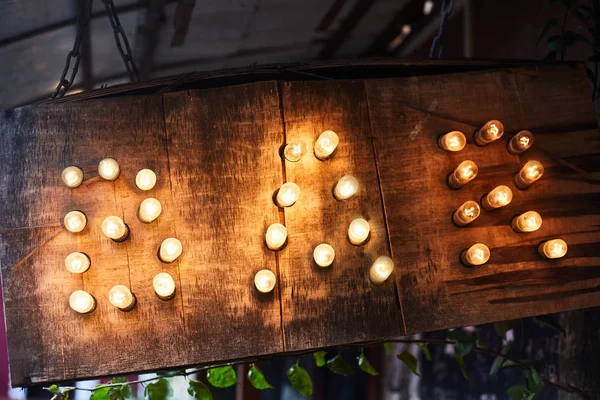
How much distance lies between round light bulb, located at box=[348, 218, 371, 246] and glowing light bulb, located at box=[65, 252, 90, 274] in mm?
588

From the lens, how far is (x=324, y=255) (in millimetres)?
1225

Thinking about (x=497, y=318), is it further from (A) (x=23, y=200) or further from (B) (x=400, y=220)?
(A) (x=23, y=200)

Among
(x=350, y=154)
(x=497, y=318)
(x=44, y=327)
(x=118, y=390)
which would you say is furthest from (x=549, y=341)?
(x=44, y=327)

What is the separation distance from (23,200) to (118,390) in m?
0.54

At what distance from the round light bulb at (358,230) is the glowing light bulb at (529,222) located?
376 millimetres

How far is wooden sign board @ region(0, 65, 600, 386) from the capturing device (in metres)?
1.19

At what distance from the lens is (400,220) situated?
1283 millimetres

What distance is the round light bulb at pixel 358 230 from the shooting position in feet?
4.03

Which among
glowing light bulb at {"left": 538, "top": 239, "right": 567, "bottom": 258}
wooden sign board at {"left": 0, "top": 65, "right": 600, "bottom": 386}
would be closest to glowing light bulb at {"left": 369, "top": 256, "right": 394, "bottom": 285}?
wooden sign board at {"left": 0, "top": 65, "right": 600, "bottom": 386}

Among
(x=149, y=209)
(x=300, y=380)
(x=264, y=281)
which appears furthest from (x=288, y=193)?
(x=300, y=380)

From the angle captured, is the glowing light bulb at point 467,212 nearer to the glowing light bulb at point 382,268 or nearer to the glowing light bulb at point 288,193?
the glowing light bulb at point 382,268

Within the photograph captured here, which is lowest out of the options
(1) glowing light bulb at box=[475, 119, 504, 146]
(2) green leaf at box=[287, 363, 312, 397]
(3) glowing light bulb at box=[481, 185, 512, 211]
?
(2) green leaf at box=[287, 363, 312, 397]

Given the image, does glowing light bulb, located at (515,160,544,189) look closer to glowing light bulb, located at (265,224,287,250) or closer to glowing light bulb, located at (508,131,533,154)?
glowing light bulb, located at (508,131,533,154)

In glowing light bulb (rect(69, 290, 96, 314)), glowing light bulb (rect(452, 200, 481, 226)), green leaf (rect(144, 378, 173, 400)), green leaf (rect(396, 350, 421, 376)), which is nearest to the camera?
glowing light bulb (rect(69, 290, 96, 314))
